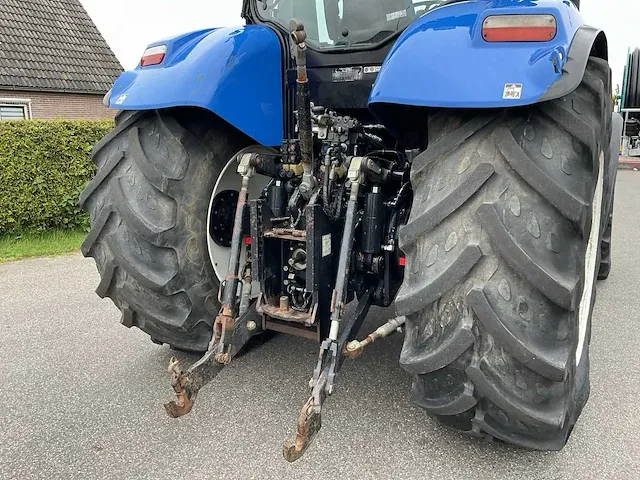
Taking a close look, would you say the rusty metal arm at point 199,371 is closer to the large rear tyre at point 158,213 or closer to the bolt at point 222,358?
the bolt at point 222,358

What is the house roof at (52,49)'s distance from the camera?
556 inches

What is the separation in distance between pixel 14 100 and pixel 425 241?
47.9 ft

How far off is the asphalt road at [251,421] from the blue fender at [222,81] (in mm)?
1253

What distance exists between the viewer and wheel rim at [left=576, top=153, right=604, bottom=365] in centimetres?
240

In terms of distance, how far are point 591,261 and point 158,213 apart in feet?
6.43

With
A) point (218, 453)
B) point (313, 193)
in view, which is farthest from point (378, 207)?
point (218, 453)

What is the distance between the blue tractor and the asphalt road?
255 millimetres

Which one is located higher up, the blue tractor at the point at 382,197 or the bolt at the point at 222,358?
the blue tractor at the point at 382,197

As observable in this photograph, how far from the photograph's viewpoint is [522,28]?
1.90 metres

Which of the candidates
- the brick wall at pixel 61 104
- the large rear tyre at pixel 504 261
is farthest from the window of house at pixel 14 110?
the large rear tyre at pixel 504 261

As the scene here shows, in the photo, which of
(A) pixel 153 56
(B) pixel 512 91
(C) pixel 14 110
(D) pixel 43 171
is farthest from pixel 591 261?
(C) pixel 14 110

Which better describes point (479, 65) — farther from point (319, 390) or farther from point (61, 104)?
point (61, 104)

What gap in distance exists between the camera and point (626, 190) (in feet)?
40.6

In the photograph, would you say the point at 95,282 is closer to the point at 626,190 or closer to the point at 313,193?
the point at 313,193
